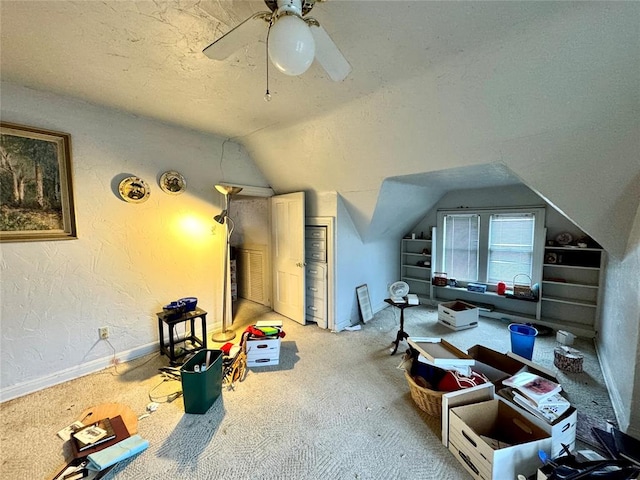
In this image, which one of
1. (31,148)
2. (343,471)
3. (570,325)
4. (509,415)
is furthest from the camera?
(570,325)

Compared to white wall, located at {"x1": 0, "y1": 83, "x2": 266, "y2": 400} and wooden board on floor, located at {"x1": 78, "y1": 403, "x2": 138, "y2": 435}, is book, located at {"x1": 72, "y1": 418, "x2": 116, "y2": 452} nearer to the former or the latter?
wooden board on floor, located at {"x1": 78, "y1": 403, "x2": 138, "y2": 435}

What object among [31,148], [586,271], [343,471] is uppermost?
[31,148]

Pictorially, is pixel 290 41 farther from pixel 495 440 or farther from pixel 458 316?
pixel 458 316

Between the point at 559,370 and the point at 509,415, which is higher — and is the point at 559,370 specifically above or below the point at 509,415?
below

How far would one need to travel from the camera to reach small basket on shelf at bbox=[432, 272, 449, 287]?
426 cm

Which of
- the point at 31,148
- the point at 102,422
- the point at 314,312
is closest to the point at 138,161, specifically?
the point at 31,148

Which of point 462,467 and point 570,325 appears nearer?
point 462,467

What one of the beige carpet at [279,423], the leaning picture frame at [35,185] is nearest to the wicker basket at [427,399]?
the beige carpet at [279,423]

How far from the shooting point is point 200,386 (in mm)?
1909

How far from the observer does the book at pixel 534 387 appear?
158cm

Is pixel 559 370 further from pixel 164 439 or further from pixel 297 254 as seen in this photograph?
pixel 164 439

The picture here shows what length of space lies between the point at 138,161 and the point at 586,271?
17.7 feet

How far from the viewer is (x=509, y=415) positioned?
1.64m

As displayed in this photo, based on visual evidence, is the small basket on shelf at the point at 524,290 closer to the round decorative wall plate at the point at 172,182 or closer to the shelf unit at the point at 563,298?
the shelf unit at the point at 563,298
